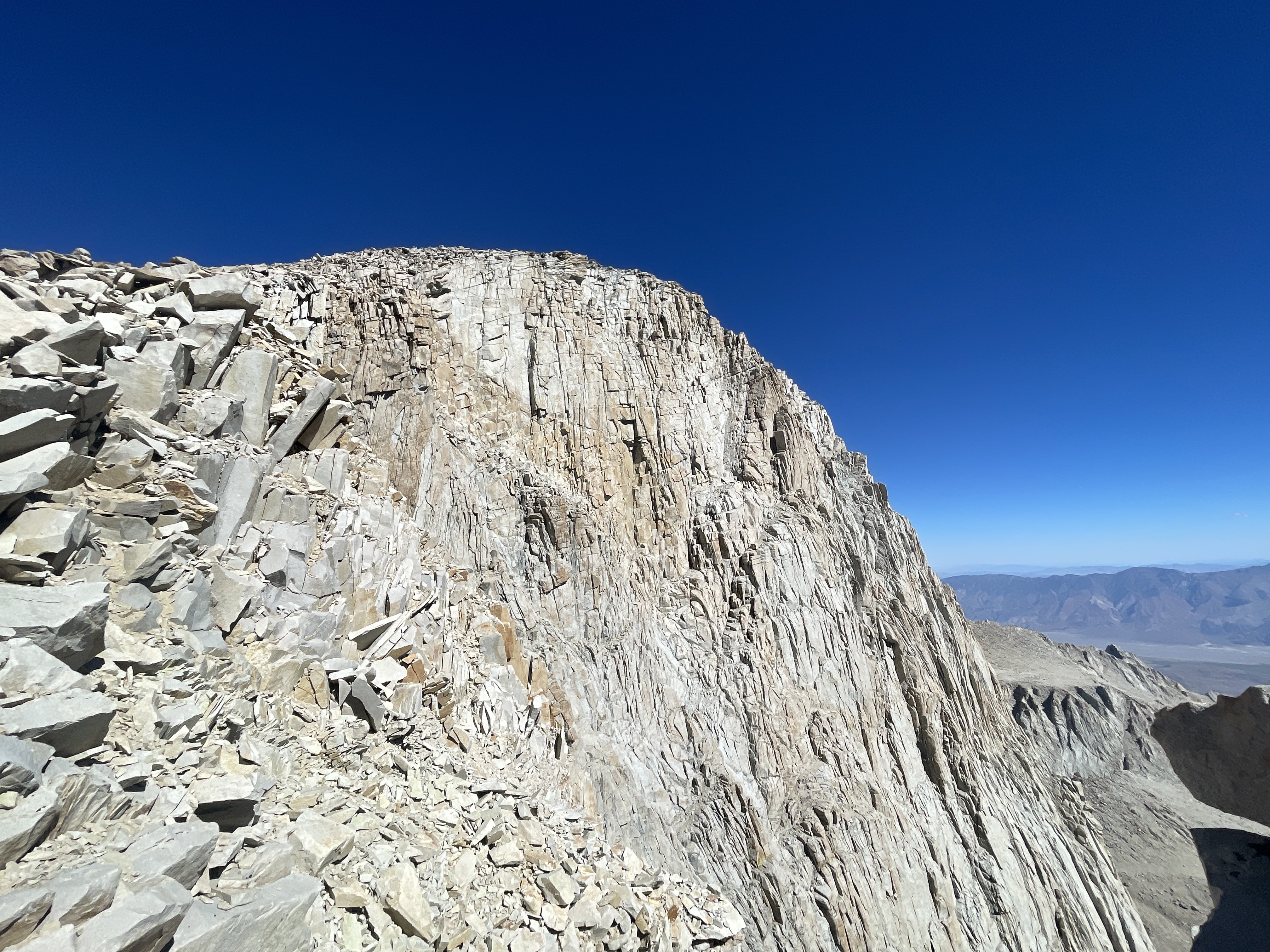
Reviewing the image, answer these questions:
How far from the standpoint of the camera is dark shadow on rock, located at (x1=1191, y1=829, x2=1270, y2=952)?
835 inches

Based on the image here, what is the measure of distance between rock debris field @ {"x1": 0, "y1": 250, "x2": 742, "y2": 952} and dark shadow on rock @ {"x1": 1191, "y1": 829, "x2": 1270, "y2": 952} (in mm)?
26497

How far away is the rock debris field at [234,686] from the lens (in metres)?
5.29

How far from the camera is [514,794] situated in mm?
11156

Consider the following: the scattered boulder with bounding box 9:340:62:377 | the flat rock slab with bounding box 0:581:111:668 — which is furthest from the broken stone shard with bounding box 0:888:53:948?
the scattered boulder with bounding box 9:340:62:377

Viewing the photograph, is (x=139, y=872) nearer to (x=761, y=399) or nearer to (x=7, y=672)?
(x=7, y=672)

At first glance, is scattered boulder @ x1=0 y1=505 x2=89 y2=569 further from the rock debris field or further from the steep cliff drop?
the steep cliff drop

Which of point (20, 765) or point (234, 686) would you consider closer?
point (20, 765)

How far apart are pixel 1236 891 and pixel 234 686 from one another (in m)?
39.4

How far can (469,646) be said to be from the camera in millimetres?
15289

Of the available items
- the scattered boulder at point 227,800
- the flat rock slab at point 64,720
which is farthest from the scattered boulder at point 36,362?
the scattered boulder at point 227,800

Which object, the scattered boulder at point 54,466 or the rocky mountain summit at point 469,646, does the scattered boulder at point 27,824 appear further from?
the scattered boulder at point 54,466

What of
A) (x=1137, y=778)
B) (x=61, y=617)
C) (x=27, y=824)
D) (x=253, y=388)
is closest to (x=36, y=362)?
(x=61, y=617)

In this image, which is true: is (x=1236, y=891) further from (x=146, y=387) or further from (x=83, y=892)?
(x=146, y=387)

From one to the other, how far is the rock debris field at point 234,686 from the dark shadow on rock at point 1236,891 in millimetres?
26497
